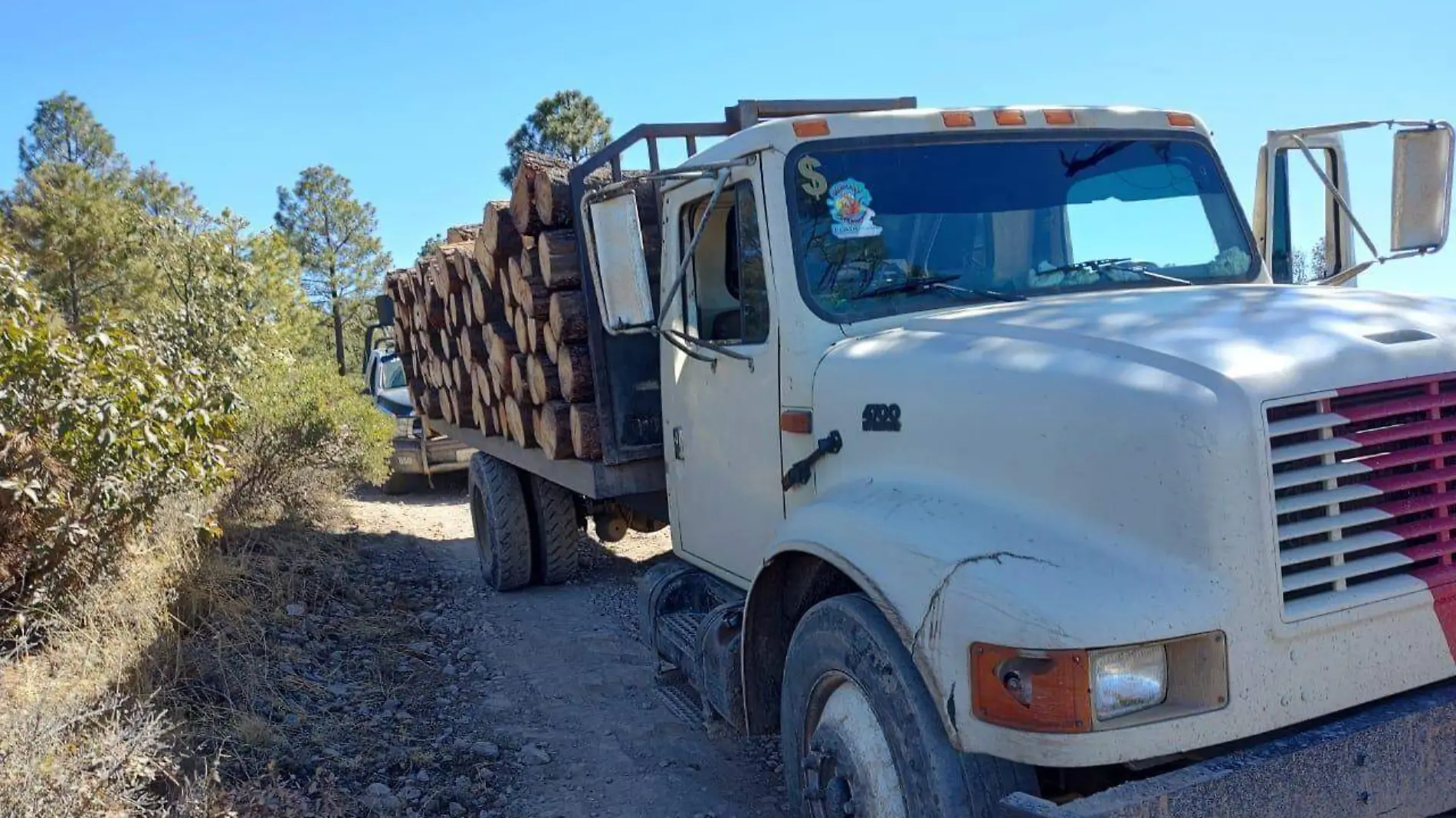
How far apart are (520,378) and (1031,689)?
426 centimetres

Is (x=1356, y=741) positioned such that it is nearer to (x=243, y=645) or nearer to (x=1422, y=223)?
(x=1422, y=223)

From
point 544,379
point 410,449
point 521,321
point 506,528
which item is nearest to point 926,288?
point 544,379

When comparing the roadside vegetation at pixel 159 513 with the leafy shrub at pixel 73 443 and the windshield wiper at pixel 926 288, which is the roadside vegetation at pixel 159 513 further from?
the windshield wiper at pixel 926 288

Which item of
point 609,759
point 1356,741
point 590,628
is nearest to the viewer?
point 1356,741

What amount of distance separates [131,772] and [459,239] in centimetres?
521

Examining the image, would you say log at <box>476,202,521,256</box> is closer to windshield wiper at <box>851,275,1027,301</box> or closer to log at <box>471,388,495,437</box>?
log at <box>471,388,495,437</box>

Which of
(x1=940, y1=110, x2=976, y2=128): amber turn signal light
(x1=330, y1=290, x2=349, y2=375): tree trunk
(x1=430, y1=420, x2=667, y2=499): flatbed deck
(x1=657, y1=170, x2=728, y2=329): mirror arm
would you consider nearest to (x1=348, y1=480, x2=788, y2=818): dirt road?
(x1=430, y1=420, x2=667, y2=499): flatbed deck

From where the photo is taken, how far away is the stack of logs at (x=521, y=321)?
17.3 ft

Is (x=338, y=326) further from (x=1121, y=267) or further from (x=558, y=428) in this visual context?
(x=1121, y=267)

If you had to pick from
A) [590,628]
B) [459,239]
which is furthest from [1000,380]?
[459,239]

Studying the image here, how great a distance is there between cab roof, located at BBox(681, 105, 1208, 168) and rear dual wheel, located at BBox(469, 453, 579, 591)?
151 inches

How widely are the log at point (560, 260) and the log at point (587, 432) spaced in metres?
0.60

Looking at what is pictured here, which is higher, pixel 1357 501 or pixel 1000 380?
pixel 1000 380

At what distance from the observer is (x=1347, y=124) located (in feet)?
14.3
